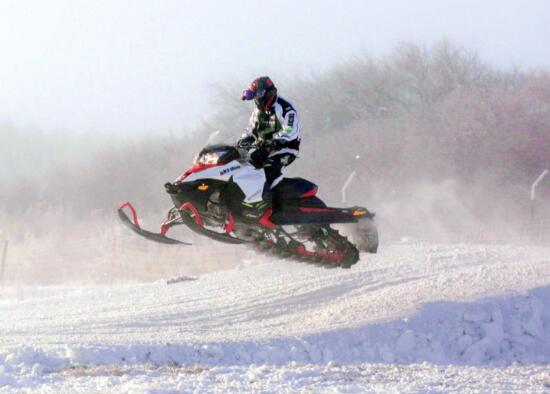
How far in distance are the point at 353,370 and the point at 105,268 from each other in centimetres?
1920

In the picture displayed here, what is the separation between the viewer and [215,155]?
1147cm

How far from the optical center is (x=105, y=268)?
1098 inches

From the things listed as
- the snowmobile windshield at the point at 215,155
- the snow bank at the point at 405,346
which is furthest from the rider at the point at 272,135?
the snow bank at the point at 405,346

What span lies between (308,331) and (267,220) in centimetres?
157

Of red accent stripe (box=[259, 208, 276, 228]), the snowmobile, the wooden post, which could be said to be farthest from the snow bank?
the wooden post

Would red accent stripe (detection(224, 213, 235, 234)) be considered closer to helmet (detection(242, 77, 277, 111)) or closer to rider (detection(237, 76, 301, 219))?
rider (detection(237, 76, 301, 219))

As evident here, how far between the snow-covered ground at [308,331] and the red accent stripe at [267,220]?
144 centimetres

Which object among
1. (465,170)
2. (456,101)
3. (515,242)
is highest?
(456,101)

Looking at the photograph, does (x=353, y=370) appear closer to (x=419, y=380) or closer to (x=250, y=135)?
(x=419, y=380)

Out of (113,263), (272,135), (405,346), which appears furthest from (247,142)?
(113,263)

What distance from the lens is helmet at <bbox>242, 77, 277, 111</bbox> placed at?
37.8 ft

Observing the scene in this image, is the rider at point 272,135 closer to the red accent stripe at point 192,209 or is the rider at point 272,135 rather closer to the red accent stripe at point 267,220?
the red accent stripe at point 267,220

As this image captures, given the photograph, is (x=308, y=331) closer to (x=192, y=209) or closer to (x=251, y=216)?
(x=251, y=216)

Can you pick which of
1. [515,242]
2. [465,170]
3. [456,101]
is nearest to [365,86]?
[456,101]
